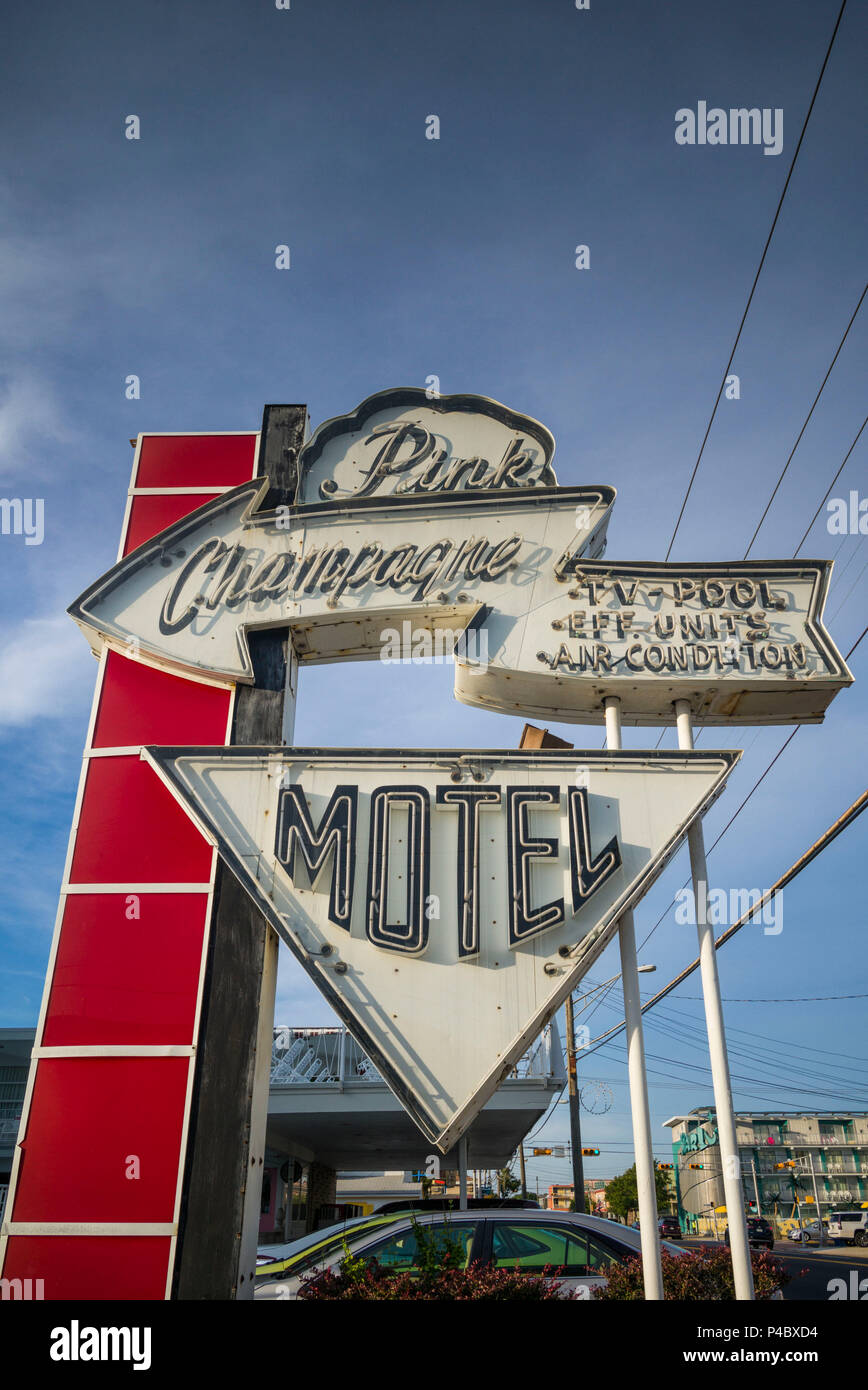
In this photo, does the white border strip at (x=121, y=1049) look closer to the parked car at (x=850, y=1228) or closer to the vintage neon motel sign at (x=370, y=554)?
the vintage neon motel sign at (x=370, y=554)

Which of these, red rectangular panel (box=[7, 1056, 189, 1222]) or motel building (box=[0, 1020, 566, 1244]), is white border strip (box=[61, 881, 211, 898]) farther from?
motel building (box=[0, 1020, 566, 1244])

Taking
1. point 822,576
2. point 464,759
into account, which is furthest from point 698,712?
point 464,759

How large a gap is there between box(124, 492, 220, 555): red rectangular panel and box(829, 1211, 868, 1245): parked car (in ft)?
110

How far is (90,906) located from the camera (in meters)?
6.95

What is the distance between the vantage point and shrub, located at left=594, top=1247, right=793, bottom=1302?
20.0 feet

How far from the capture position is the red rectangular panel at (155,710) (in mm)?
7547

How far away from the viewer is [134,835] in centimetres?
716

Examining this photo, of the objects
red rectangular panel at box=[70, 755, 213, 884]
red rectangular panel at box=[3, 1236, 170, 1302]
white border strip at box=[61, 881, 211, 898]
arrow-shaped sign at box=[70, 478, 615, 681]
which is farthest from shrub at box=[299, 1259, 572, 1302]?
arrow-shaped sign at box=[70, 478, 615, 681]

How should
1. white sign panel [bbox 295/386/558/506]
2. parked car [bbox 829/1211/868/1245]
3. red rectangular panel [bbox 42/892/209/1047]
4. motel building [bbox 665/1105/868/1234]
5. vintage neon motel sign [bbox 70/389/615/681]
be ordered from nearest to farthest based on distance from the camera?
red rectangular panel [bbox 42/892/209/1047]
vintage neon motel sign [bbox 70/389/615/681]
white sign panel [bbox 295/386/558/506]
parked car [bbox 829/1211/868/1245]
motel building [bbox 665/1105/868/1234]

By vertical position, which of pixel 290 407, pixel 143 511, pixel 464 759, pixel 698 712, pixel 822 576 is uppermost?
pixel 290 407

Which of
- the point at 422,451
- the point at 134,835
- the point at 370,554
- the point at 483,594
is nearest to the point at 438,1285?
the point at 134,835

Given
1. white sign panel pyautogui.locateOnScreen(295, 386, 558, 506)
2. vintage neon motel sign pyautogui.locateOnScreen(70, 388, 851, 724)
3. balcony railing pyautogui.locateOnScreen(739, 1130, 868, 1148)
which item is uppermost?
balcony railing pyautogui.locateOnScreen(739, 1130, 868, 1148)
